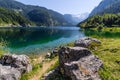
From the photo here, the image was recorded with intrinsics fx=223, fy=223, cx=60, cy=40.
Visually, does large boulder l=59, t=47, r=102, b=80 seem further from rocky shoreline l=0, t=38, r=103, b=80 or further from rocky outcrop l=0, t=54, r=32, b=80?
rocky outcrop l=0, t=54, r=32, b=80

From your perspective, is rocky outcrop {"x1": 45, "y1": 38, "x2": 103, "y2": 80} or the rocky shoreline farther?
the rocky shoreline

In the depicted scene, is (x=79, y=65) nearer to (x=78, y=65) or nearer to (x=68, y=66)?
(x=78, y=65)

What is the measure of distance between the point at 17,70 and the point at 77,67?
8290 millimetres

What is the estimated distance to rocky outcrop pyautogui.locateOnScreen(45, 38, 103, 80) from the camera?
20406mm

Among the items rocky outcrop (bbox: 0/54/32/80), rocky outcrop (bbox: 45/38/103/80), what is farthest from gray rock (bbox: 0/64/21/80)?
rocky outcrop (bbox: 45/38/103/80)

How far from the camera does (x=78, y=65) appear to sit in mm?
20953

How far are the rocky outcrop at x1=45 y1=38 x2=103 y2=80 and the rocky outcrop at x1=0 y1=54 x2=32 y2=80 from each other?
3593mm

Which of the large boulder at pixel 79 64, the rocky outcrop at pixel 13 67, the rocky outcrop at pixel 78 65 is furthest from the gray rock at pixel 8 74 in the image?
the large boulder at pixel 79 64

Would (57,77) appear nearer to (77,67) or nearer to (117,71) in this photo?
(77,67)

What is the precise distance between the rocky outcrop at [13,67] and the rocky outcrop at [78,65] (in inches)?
141

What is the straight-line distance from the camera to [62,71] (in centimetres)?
2278

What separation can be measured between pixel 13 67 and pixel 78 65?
8.90 metres

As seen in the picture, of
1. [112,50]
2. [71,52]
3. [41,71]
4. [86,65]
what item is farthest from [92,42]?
[86,65]

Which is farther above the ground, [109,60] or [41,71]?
[109,60]
